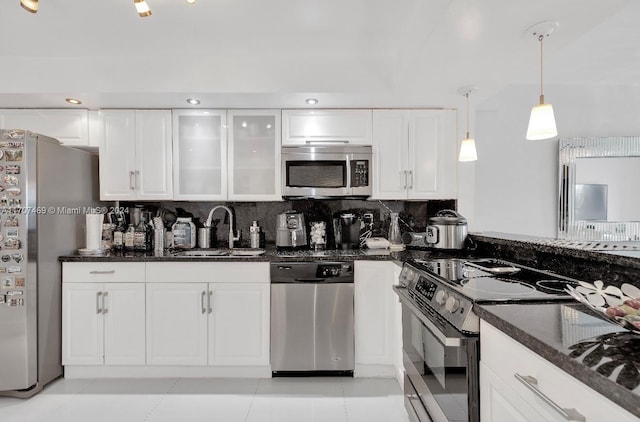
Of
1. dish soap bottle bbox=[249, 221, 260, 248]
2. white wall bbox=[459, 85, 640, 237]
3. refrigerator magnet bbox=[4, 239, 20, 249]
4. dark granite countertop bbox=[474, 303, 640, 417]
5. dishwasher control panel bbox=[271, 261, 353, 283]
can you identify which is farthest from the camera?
white wall bbox=[459, 85, 640, 237]

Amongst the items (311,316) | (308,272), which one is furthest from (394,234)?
(311,316)

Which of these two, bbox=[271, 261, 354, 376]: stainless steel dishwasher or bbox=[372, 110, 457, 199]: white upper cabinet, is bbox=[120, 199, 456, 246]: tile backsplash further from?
bbox=[271, 261, 354, 376]: stainless steel dishwasher

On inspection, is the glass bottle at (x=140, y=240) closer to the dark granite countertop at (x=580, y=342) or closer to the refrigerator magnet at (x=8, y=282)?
the refrigerator magnet at (x=8, y=282)

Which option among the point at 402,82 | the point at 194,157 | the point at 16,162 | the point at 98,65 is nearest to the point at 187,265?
the point at 194,157

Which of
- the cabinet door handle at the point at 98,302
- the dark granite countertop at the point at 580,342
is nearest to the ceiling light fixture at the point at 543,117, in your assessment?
the dark granite countertop at the point at 580,342

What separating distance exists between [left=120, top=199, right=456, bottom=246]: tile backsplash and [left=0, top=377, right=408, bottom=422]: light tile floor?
1.21m

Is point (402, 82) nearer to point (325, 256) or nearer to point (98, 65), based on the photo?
point (325, 256)

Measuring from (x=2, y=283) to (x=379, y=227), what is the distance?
109 inches

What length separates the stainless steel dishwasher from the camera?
2418 millimetres

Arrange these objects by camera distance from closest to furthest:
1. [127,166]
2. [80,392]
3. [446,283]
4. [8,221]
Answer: [446,283]
[8,221]
[80,392]
[127,166]

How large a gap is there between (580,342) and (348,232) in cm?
203

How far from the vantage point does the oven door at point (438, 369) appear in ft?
3.89

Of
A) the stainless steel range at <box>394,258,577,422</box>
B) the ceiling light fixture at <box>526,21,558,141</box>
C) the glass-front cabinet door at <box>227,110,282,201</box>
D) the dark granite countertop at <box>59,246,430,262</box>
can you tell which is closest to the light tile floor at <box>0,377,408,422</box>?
the stainless steel range at <box>394,258,577,422</box>

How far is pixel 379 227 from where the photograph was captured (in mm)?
3123
